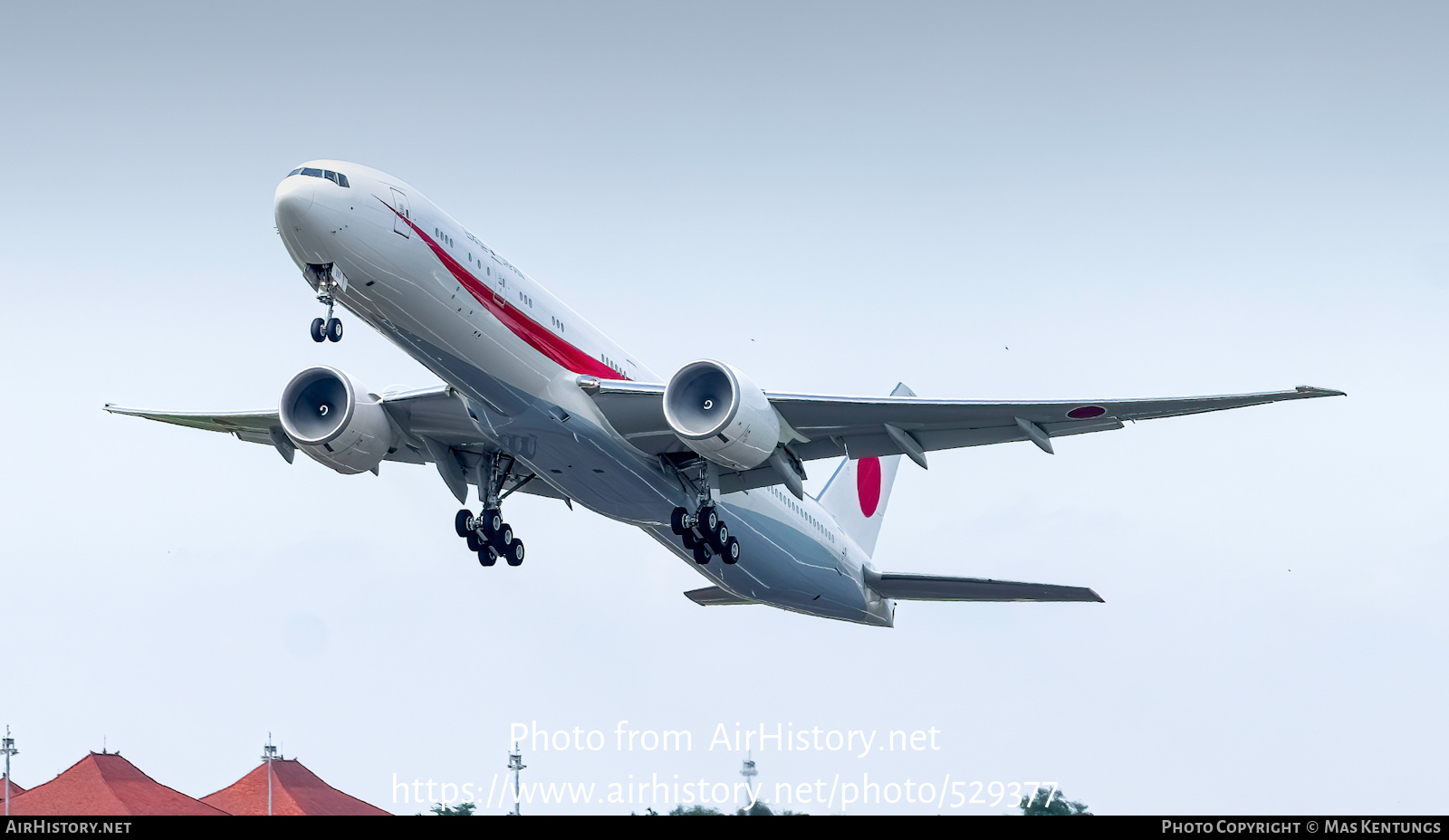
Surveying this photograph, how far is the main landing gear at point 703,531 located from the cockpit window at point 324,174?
31.6 feet

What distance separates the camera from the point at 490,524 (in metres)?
29.0

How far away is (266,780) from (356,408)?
38931 mm

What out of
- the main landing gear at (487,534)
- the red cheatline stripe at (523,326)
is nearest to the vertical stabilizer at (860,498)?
the main landing gear at (487,534)

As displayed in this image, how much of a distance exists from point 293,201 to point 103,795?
42.4m

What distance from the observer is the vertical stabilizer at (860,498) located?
123ft

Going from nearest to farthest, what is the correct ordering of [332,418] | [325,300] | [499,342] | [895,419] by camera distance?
[325,300] < [499,342] < [895,419] < [332,418]

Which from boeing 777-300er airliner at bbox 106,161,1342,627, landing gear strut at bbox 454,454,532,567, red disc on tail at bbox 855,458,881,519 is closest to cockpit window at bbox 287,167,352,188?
boeing 777-300er airliner at bbox 106,161,1342,627

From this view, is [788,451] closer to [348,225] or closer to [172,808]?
[348,225]

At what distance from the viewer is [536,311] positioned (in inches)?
954

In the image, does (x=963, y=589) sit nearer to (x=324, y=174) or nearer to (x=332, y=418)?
(x=332, y=418)

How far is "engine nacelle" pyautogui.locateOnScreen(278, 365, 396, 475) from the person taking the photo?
26250mm

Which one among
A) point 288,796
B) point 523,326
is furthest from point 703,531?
point 288,796
